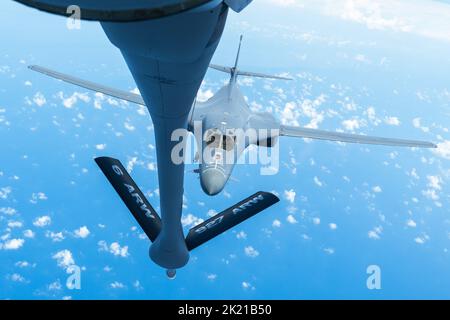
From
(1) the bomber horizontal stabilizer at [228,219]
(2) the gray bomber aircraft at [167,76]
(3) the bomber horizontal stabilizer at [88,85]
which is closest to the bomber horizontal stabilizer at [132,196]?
(2) the gray bomber aircraft at [167,76]

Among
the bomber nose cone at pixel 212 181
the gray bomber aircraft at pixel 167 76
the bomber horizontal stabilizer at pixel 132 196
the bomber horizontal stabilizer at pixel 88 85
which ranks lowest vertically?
the gray bomber aircraft at pixel 167 76

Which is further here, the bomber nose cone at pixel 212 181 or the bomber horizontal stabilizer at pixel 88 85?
the bomber horizontal stabilizer at pixel 88 85

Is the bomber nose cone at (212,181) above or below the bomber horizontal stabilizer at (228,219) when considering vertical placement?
above

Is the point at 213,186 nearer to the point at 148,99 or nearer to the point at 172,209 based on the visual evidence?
the point at 172,209

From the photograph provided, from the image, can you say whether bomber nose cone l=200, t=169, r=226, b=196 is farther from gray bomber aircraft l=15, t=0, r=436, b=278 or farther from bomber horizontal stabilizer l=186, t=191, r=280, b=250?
bomber horizontal stabilizer l=186, t=191, r=280, b=250

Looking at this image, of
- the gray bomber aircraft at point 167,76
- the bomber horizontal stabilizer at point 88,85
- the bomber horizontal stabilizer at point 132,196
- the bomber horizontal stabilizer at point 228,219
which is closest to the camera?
the gray bomber aircraft at point 167,76

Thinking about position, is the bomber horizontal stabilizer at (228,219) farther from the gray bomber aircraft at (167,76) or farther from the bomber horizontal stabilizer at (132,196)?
the bomber horizontal stabilizer at (132,196)

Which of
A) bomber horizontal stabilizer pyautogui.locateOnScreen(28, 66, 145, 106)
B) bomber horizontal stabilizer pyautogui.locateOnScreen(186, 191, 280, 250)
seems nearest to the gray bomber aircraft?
bomber horizontal stabilizer pyautogui.locateOnScreen(186, 191, 280, 250)
